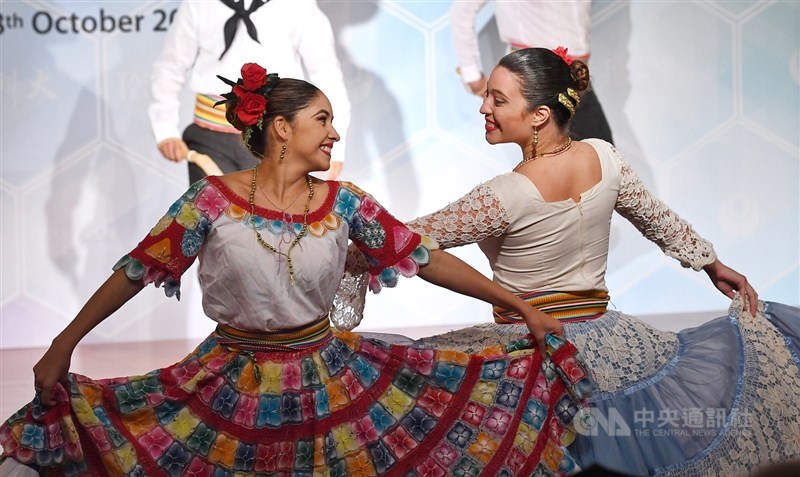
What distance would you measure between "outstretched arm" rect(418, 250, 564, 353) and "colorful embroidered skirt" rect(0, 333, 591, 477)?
1.6 inches

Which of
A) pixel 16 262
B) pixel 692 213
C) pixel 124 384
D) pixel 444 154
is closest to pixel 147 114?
pixel 16 262

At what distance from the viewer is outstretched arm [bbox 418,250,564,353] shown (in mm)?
2316

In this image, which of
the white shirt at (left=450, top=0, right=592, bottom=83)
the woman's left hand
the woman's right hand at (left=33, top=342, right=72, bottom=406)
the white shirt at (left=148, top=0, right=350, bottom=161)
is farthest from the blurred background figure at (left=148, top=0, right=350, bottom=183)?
the woman's right hand at (left=33, top=342, right=72, bottom=406)

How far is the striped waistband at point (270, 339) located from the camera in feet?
7.42

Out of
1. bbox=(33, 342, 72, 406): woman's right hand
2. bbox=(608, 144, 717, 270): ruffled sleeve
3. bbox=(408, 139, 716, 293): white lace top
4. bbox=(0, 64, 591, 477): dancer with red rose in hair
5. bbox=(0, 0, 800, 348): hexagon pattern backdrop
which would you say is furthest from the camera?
bbox=(0, 0, 800, 348): hexagon pattern backdrop

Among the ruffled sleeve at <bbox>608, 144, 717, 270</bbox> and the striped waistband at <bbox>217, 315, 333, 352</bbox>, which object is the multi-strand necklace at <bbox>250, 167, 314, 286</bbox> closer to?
the striped waistband at <bbox>217, 315, 333, 352</bbox>

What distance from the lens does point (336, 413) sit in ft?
7.30

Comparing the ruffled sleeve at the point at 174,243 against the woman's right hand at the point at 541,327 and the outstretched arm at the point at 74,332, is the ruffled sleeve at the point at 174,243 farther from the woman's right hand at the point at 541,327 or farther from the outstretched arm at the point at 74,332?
the woman's right hand at the point at 541,327

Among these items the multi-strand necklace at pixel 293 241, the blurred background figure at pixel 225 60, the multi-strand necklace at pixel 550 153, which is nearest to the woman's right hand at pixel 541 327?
the multi-strand necklace at pixel 550 153

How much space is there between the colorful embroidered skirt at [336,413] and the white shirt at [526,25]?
312 centimetres

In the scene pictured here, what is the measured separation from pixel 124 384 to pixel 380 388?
21.4 inches

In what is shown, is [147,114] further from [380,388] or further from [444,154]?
[380,388]

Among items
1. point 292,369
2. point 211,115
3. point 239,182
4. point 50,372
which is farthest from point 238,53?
point 50,372

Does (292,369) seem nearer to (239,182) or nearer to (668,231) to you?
(239,182)
